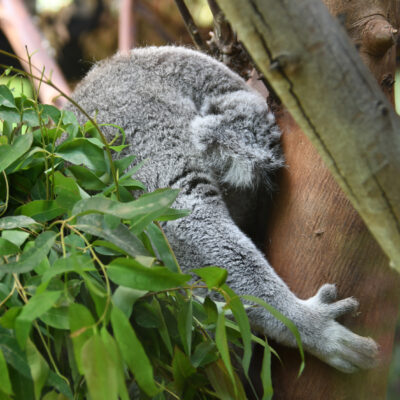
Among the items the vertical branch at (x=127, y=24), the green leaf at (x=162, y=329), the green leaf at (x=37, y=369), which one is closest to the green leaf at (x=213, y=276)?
the green leaf at (x=162, y=329)

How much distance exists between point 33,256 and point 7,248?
0.34 feet

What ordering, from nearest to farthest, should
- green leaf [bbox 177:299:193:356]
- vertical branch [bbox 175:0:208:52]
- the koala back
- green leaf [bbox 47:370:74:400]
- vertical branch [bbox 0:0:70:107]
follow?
green leaf [bbox 47:370:74:400], green leaf [bbox 177:299:193:356], the koala back, vertical branch [bbox 175:0:208:52], vertical branch [bbox 0:0:70:107]

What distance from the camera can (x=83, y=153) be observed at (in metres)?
1.41

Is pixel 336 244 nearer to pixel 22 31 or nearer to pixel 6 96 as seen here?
pixel 6 96

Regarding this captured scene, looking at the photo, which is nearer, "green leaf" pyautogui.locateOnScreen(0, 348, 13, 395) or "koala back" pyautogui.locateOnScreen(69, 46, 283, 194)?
"green leaf" pyautogui.locateOnScreen(0, 348, 13, 395)

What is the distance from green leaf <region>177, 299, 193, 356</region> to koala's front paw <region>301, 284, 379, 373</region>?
518mm

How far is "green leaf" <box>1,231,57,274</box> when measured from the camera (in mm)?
995

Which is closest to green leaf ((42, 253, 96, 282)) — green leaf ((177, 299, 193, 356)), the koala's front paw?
green leaf ((177, 299, 193, 356))

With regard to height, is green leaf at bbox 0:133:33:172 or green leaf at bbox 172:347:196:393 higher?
green leaf at bbox 0:133:33:172

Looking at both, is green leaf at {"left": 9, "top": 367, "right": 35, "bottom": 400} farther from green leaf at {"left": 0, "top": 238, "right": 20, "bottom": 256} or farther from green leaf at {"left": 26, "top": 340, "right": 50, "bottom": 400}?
green leaf at {"left": 0, "top": 238, "right": 20, "bottom": 256}

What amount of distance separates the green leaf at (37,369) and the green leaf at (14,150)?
0.44 meters

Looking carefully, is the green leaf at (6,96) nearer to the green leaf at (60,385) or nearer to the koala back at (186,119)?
the koala back at (186,119)

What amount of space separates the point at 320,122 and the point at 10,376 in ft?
2.64

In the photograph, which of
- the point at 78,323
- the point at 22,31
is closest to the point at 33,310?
the point at 78,323
